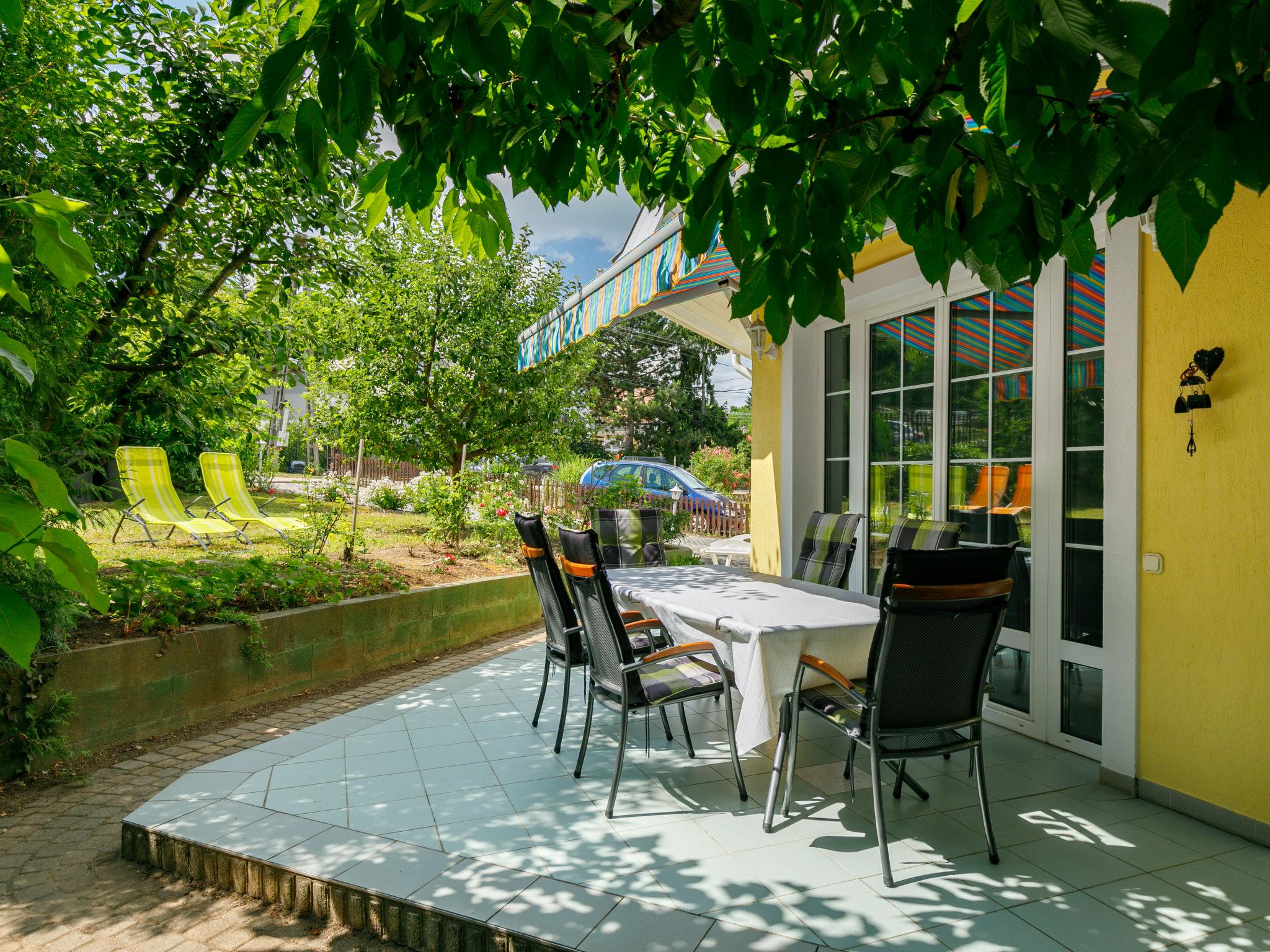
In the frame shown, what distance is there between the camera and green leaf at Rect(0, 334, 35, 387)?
84cm

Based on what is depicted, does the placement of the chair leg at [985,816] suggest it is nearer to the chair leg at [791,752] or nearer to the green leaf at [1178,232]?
the chair leg at [791,752]

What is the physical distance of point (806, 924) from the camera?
252 centimetres

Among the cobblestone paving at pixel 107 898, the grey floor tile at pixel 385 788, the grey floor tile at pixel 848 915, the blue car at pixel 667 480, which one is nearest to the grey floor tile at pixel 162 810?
the cobblestone paving at pixel 107 898

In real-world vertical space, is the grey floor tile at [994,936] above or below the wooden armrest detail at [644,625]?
below

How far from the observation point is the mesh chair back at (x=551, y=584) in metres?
4.21

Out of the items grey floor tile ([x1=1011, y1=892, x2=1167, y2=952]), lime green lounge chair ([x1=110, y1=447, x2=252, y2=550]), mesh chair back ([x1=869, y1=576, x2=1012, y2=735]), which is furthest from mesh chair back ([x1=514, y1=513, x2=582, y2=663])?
lime green lounge chair ([x1=110, y1=447, x2=252, y2=550])

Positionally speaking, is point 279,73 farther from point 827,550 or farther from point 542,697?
point 827,550

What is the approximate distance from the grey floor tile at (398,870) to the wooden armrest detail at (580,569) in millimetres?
1298

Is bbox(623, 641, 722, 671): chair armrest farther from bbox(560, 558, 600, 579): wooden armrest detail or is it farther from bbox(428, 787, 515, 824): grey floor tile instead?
bbox(428, 787, 515, 824): grey floor tile

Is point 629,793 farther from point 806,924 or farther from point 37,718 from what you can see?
point 37,718

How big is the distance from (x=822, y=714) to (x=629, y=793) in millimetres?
997

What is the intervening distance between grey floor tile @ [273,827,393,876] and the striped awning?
2.89m

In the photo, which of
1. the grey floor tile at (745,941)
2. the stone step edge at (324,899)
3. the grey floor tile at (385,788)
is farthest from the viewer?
the grey floor tile at (385,788)

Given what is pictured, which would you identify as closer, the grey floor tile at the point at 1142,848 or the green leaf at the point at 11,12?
the green leaf at the point at 11,12
